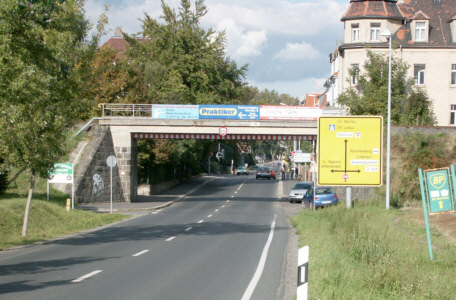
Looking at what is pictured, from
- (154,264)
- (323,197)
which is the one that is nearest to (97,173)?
(323,197)

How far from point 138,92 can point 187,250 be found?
35394 millimetres

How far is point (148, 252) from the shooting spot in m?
15.6

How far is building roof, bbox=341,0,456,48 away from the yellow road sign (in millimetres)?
35599

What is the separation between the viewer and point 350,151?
1909 centimetres

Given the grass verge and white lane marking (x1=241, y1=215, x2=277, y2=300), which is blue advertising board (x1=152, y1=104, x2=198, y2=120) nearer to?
the grass verge

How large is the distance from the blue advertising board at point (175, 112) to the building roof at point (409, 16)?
763 inches

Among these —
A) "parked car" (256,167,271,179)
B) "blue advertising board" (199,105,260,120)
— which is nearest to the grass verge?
"blue advertising board" (199,105,260,120)

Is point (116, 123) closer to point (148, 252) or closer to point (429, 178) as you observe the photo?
point (148, 252)

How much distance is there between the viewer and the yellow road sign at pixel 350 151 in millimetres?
18891

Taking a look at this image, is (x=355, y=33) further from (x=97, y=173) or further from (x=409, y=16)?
(x=97, y=173)

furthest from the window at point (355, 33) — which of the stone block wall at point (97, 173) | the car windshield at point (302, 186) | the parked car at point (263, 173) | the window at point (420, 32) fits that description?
the parked car at point (263, 173)

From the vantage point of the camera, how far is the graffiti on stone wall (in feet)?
129

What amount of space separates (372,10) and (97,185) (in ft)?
99.6

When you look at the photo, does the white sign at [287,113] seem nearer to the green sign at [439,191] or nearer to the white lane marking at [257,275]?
the white lane marking at [257,275]
